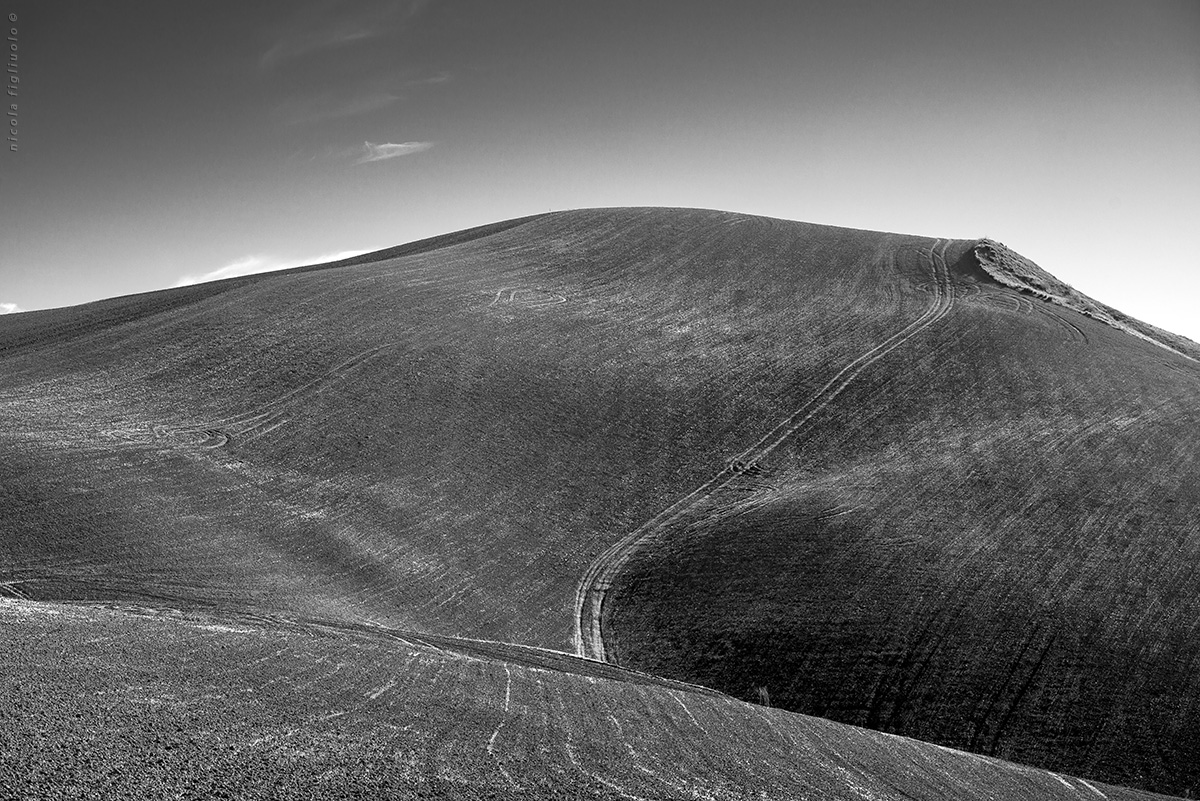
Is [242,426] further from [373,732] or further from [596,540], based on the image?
[373,732]

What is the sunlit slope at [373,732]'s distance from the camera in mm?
7844

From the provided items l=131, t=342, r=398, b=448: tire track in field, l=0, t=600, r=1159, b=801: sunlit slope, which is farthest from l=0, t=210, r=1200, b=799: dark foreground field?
l=131, t=342, r=398, b=448: tire track in field

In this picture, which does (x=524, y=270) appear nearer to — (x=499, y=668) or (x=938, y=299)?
(x=938, y=299)

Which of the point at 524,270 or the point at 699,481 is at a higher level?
the point at 524,270

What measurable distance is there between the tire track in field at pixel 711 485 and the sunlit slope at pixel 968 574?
0.98 ft

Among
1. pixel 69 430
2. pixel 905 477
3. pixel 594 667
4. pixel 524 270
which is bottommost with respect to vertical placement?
pixel 594 667

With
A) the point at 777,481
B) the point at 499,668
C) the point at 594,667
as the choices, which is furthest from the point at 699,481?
the point at 499,668

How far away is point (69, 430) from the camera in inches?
936

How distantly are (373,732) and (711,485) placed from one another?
19.1 m

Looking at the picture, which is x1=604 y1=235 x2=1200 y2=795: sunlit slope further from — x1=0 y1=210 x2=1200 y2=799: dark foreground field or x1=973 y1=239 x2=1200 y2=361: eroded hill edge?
x1=973 y1=239 x2=1200 y2=361: eroded hill edge

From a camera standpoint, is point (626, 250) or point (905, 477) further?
point (626, 250)

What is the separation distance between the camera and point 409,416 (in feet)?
93.6

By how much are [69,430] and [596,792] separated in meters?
21.6

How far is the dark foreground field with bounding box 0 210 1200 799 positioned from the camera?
32.7ft
